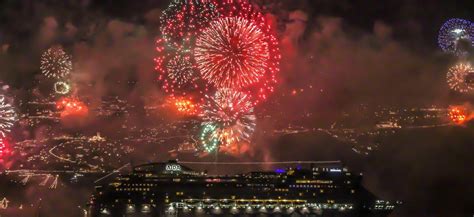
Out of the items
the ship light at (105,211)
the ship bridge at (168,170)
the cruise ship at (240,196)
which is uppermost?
the ship bridge at (168,170)

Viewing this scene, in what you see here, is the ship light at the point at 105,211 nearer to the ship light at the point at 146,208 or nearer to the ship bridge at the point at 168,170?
the ship light at the point at 146,208

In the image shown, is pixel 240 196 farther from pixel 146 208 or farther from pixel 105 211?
pixel 105 211

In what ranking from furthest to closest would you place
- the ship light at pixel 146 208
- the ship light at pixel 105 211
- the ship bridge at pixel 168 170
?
1. the ship bridge at pixel 168 170
2. the ship light at pixel 146 208
3. the ship light at pixel 105 211

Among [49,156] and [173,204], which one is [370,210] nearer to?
[173,204]

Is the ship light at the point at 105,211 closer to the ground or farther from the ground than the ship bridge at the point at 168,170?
closer to the ground

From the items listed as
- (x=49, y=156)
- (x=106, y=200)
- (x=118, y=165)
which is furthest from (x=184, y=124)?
(x=106, y=200)

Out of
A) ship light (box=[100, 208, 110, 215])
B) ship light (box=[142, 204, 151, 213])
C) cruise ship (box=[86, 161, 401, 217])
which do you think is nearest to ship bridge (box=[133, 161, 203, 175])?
cruise ship (box=[86, 161, 401, 217])

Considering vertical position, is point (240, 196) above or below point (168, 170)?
below

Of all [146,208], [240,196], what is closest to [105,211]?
[146,208]

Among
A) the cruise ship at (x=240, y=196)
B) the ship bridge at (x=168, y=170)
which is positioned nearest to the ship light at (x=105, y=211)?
the cruise ship at (x=240, y=196)
